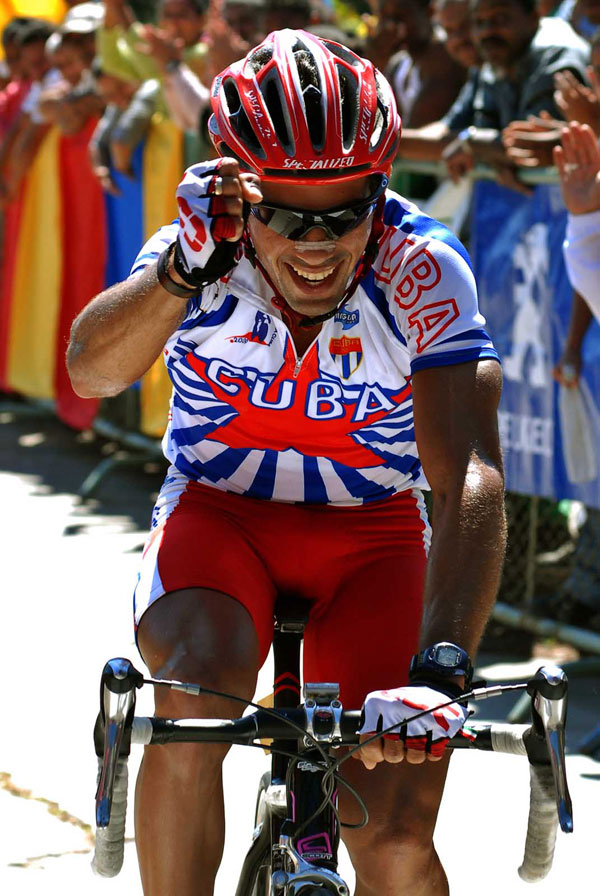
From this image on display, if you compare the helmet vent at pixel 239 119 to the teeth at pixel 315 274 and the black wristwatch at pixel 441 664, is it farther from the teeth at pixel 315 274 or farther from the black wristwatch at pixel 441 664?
the black wristwatch at pixel 441 664

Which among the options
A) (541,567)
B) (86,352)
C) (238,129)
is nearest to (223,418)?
(86,352)

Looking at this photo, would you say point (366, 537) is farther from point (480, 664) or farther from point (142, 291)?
point (480, 664)

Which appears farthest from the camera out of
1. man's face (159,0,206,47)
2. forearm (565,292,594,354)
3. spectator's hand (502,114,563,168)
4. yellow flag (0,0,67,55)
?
yellow flag (0,0,67,55)

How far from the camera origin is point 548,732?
2.24m

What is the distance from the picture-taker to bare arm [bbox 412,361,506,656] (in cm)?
268

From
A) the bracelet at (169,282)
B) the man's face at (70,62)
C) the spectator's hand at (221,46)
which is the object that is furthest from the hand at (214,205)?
the man's face at (70,62)

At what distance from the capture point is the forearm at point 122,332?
285 centimetres

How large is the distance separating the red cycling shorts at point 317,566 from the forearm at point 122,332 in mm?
373

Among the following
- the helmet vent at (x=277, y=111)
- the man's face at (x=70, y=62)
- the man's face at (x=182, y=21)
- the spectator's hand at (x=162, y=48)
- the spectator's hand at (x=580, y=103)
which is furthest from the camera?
the man's face at (x=70, y=62)

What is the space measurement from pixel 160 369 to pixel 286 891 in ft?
22.1

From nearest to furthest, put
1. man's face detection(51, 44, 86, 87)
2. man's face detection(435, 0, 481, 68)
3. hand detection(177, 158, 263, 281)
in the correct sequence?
hand detection(177, 158, 263, 281) → man's face detection(435, 0, 481, 68) → man's face detection(51, 44, 86, 87)

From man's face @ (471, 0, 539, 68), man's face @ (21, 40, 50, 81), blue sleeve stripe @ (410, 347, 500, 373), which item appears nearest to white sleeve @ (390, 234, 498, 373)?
blue sleeve stripe @ (410, 347, 500, 373)

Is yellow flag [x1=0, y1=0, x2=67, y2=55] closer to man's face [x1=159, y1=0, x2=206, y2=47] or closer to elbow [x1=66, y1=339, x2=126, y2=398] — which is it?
man's face [x1=159, y1=0, x2=206, y2=47]

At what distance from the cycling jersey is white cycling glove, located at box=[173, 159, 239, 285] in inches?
12.5
